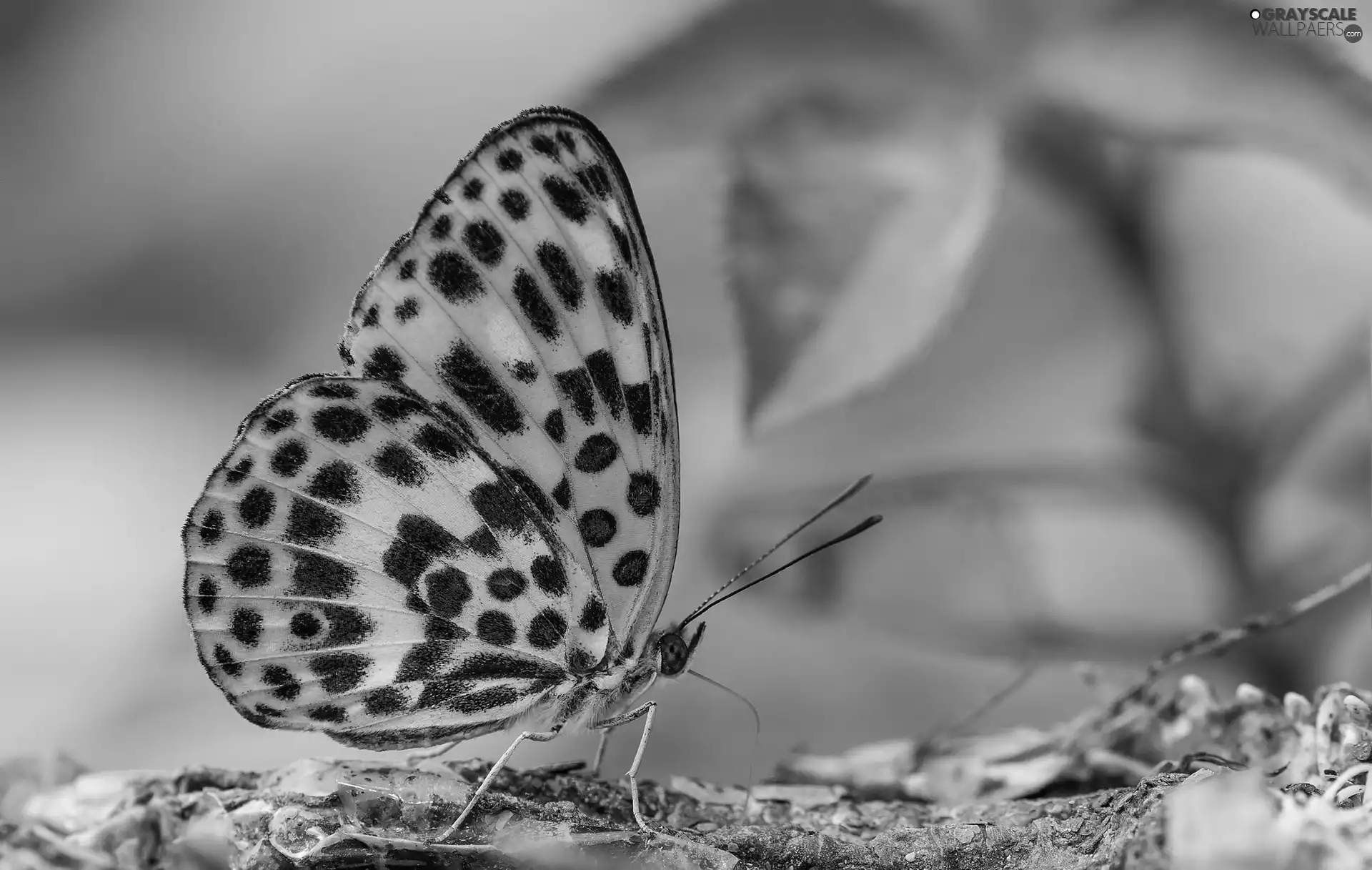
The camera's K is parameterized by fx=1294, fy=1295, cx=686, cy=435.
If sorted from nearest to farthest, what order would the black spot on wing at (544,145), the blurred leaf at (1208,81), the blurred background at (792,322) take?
the black spot on wing at (544,145), the blurred leaf at (1208,81), the blurred background at (792,322)

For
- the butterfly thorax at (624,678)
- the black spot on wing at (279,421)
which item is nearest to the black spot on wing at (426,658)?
the butterfly thorax at (624,678)

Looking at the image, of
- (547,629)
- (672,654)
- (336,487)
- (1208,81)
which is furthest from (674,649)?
(1208,81)

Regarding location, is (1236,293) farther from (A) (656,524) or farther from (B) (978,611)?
(A) (656,524)

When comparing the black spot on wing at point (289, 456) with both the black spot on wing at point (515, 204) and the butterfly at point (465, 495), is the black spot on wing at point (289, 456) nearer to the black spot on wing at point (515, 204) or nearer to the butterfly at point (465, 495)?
the butterfly at point (465, 495)

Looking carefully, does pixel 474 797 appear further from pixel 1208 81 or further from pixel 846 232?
pixel 1208 81

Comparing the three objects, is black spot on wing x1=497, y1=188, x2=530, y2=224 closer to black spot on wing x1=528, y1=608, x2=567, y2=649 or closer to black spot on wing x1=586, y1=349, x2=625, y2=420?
black spot on wing x1=586, y1=349, x2=625, y2=420

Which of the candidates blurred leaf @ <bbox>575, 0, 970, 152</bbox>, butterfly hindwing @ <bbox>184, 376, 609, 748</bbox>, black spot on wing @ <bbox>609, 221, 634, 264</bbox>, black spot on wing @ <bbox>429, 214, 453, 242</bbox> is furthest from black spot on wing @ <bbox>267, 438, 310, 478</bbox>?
blurred leaf @ <bbox>575, 0, 970, 152</bbox>

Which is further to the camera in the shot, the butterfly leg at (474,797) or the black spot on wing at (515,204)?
the black spot on wing at (515,204)
